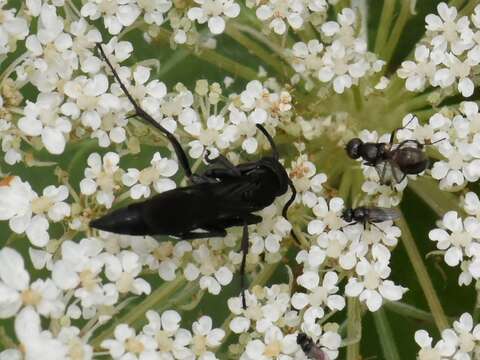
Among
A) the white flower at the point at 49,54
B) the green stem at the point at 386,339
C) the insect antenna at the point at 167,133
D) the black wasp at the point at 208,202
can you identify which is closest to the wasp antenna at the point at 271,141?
the black wasp at the point at 208,202

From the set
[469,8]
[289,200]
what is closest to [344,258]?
[289,200]

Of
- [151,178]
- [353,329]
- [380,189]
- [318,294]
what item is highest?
[151,178]

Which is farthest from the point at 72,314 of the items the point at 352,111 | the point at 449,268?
the point at 449,268

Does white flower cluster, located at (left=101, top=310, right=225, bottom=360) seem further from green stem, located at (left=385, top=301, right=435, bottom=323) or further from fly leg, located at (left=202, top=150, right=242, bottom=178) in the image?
green stem, located at (left=385, top=301, right=435, bottom=323)

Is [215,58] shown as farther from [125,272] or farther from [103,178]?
[125,272]

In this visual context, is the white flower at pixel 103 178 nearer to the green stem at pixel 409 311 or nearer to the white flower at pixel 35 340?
the white flower at pixel 35 340

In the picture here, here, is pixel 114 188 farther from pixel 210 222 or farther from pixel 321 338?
pixel 321 338
